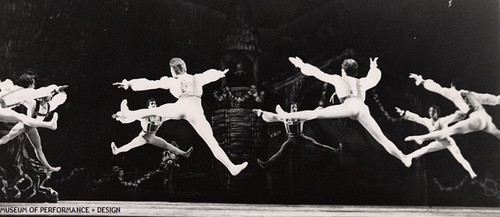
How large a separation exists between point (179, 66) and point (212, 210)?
88.1 inches

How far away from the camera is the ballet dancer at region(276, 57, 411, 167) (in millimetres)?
6984

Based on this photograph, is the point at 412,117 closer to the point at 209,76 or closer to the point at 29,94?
the point at 209,76

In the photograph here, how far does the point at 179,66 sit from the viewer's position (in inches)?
283

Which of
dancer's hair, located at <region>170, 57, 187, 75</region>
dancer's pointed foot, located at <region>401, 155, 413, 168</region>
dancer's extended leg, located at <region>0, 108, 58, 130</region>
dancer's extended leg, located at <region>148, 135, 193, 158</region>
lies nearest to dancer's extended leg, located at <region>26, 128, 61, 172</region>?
dancer's extended leg, located at <region>0, 108, 58, 130</region>

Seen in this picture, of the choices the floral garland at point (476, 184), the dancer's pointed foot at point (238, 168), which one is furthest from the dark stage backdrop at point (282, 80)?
the dancer's pointed foot at point (238, 168)

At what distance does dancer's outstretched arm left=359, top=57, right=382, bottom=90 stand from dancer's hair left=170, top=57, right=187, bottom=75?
271 centimetres

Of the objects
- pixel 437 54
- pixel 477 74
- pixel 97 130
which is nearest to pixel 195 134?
pixel 97 130

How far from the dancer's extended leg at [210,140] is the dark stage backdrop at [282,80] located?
0.39 feet

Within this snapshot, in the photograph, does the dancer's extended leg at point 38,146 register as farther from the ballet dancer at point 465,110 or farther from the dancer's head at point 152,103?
the ballet dancer at point 465,110

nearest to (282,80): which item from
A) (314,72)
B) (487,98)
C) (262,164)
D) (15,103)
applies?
(314,72)

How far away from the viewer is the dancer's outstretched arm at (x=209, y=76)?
7156mm

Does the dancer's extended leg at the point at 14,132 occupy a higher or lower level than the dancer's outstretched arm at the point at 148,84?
lower

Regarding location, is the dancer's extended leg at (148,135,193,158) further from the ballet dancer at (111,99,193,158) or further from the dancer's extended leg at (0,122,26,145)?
the dancer's extended leg at (0,122,26,145)

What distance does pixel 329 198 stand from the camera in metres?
6.96
